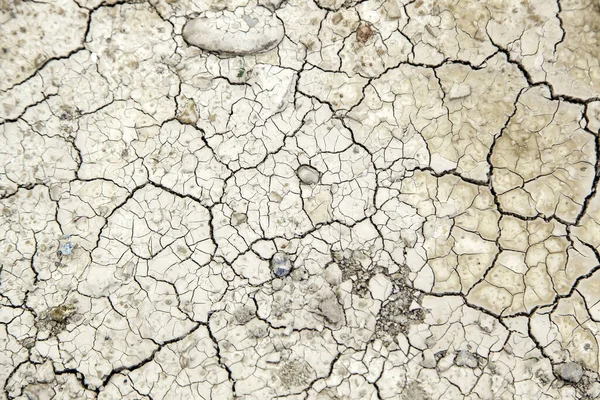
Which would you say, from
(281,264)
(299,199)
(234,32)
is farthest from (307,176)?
(234,32)

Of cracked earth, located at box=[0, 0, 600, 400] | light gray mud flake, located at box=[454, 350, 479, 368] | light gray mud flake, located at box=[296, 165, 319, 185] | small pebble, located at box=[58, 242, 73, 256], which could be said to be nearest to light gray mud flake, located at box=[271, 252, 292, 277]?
cracked earth, located at box=[0, 0, 600, 400]

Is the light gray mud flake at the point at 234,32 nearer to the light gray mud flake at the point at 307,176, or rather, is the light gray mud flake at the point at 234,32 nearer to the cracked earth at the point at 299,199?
the cracked earth at the point at 299,199

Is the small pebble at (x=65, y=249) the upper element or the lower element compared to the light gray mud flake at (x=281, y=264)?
lower

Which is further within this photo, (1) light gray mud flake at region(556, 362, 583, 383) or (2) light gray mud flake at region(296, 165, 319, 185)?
(2) light gray mud flake at region(296, 165, 319, 185)

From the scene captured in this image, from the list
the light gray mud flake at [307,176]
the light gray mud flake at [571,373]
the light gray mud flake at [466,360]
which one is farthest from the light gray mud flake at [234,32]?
the light gray mud flake at [571,373]

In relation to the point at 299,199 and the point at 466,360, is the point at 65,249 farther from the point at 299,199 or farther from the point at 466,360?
the point at 466,360

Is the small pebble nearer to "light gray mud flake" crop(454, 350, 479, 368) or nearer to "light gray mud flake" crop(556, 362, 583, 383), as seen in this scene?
"light gray mud flake" crop(454, 350, 479, 368)

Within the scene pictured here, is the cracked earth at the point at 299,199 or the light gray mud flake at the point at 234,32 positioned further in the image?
the light gray mud flake at the point at 234,32
